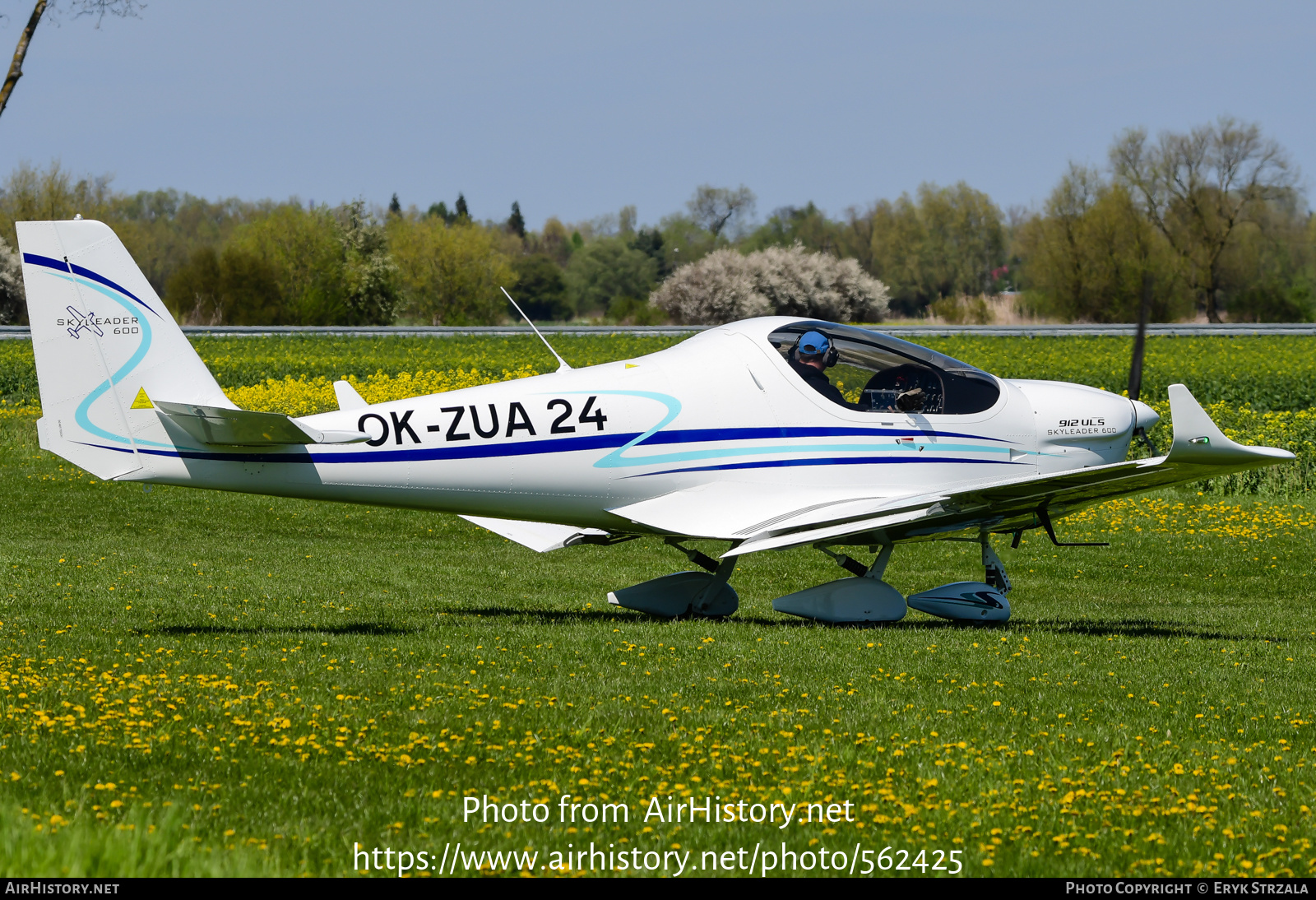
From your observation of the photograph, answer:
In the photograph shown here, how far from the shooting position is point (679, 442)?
11570mm

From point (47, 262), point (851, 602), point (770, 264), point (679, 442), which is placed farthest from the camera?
point (770, 264)

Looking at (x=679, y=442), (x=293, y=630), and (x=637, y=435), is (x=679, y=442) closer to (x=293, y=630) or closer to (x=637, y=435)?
(x=637, y=435)

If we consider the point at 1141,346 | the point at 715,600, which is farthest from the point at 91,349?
the point at 1141,346

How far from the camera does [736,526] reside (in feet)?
37.4

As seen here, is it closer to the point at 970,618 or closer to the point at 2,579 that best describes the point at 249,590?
the point at 2,579

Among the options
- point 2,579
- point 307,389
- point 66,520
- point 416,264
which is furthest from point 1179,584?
point 416,264

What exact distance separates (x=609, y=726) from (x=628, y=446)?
4.37 meters

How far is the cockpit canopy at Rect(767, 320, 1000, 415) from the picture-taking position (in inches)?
471

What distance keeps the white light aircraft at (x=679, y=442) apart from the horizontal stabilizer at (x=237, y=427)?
2 cm

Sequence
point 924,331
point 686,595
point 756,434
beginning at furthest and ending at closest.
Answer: point 924,331, point 686,595, point 756,434

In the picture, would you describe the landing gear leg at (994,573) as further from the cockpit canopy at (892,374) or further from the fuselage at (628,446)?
the cockpit canopy at (892,374)

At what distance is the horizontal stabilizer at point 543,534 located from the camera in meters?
12.9

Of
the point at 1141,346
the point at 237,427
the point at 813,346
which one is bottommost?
the point at 237,427
